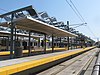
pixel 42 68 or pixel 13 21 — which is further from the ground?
pixel 13 21

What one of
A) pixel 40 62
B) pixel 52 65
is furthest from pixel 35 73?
pixel 52 65

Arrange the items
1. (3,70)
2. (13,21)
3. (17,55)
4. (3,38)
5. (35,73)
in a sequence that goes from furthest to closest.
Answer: (3,38), (17,55), (13,21), (35,73), (3,70)

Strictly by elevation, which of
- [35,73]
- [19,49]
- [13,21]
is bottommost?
Answer: [35,73]

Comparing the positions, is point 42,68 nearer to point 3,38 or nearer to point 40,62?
point 40,62

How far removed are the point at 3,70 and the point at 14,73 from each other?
1161 millimetres

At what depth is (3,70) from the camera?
33.1 ft

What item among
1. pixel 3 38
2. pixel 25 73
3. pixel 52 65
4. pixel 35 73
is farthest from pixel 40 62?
pixel 3 38

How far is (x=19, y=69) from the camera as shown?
11719mm

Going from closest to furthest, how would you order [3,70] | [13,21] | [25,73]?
[3,70], [25,73], [13,21]

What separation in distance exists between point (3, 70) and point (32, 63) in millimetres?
3950

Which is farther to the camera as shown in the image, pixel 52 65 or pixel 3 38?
pixel 3 38

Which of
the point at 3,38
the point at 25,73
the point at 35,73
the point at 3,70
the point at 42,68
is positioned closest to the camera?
the point at 3,70

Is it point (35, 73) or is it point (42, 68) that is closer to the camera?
point (35, 73)

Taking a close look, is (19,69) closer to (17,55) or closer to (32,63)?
(32,63)
